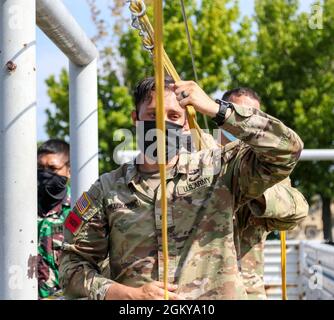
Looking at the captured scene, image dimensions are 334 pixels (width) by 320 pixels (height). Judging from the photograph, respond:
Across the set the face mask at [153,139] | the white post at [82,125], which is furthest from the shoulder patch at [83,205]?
the white post at [82,125]

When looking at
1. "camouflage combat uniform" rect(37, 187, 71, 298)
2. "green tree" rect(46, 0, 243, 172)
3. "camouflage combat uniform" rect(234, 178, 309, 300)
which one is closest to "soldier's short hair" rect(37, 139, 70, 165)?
"camouflage combat uniform" rect(37, 187, 71, 298)

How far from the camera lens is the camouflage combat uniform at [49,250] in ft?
18.2

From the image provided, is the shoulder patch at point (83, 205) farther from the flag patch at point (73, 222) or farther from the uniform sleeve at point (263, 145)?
the uniform sleeve at point (263, 145)

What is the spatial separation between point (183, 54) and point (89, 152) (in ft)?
52.2

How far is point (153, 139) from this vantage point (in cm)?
286

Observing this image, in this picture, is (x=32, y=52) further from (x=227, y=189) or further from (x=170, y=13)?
(x=170, y=13)

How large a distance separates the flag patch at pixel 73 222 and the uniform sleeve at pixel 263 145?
2.00 feet

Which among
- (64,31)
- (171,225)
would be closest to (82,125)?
(64,31)

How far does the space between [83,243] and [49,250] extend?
2.71 metres

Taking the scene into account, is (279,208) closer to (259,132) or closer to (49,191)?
(259,132)

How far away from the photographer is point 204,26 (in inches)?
869

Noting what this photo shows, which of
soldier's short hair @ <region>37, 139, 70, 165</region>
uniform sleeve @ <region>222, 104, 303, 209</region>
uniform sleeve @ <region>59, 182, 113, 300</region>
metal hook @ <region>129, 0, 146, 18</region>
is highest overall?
soldier's short hair @ <region>37, 139, 70, 165</region>

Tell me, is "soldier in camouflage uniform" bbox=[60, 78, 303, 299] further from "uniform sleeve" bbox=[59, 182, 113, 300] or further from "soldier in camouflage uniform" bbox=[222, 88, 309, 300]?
"soldier in camouflage uniform" bbox=[222, 88, 309, 300]

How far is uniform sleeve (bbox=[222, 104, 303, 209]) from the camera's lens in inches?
103
